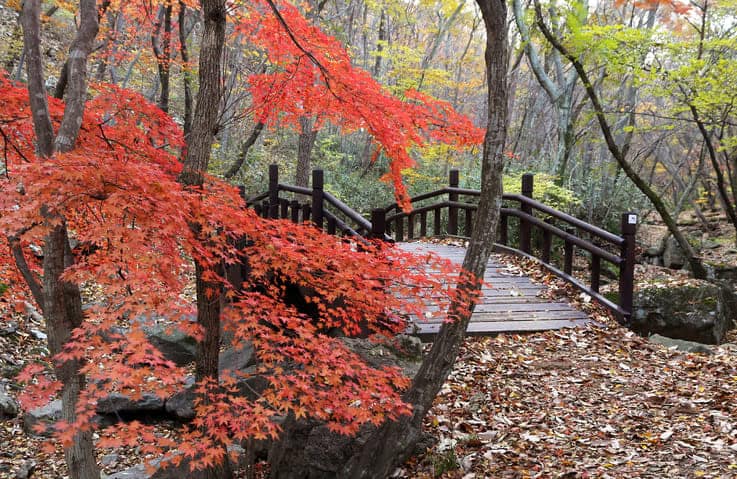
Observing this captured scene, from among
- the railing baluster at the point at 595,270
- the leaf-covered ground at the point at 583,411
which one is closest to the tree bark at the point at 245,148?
the railing baluster at the point at 595,270

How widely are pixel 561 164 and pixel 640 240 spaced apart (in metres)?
5.19

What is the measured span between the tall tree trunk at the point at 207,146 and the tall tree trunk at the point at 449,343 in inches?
63.0

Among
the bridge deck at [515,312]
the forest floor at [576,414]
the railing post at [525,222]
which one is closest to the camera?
the forest floor at [576,414]

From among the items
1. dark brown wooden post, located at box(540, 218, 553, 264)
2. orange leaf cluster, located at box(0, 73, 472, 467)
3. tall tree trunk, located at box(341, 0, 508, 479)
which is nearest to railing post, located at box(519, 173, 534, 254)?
dark brown wooden post, located at box(540, 218, 553, 264)

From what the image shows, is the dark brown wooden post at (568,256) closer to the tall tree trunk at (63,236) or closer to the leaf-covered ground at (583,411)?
the leaf-covered ground at (583,411)

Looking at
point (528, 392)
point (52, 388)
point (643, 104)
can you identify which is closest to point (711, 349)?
point (528, 392)

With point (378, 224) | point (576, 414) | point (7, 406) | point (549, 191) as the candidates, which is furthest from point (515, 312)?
point (7, 406)

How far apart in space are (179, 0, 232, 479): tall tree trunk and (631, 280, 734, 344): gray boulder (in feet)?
17.0

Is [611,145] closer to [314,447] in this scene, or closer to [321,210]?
[321,210]

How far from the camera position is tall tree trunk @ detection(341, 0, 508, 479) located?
14.1 ft

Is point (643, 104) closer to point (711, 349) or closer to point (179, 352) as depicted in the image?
point (711, 349)

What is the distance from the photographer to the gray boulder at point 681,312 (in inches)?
275

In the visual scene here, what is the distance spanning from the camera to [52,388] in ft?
13.5

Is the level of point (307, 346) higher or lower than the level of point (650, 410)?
higher
